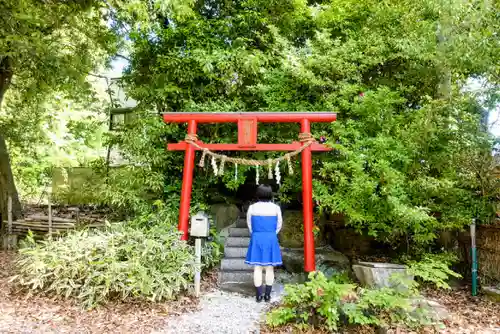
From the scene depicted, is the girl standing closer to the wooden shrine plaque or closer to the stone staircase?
the stone staircase

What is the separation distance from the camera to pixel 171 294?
222 inches

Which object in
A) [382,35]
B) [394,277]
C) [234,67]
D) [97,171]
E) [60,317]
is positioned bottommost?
[60,317]

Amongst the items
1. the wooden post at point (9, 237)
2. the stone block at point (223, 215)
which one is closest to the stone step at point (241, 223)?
the stone block at point (223, 215)

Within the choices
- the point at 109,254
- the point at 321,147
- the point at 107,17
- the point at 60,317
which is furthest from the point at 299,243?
the point at 107,17

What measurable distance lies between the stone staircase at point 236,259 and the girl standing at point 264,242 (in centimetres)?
98

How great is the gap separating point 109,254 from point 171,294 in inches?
48.0

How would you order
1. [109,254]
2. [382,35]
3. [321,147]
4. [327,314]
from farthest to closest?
[382,35] < [321,147] < [109,254] < [327,314]

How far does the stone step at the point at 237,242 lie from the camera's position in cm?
817

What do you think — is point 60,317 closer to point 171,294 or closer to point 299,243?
point 171,294

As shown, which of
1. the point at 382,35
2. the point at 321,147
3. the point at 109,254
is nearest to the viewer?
the point at 109,254

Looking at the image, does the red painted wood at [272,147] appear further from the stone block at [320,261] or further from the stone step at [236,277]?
the stone step at [236,277]

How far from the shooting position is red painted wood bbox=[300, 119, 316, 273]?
6703 millimetres

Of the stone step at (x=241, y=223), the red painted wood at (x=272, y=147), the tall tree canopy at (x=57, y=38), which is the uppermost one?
the tall tree canopy at (x=57, y=38)

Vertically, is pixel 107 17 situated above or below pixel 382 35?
above
